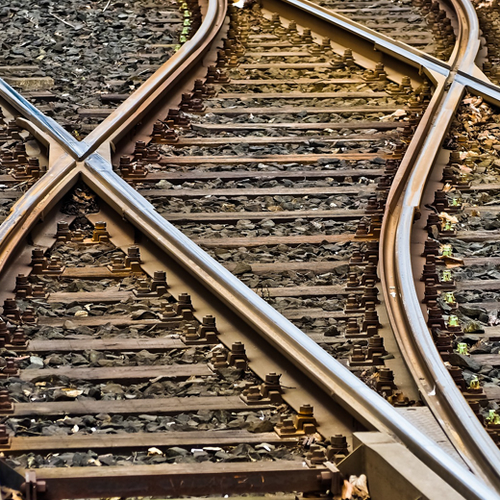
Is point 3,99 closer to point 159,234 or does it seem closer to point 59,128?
point 59,128

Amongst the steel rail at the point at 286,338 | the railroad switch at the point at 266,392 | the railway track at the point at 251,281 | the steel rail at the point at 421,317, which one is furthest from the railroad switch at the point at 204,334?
the steel rail at the point at 421,317

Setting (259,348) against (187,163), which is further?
(187,163)

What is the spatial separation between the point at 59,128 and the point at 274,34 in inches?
126

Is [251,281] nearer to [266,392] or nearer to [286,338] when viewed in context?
[286,338]

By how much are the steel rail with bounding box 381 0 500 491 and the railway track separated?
1 centimetres

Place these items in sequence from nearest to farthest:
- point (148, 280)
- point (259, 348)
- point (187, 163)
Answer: point (259, 348)
point (148, 280)
point (187, 163)

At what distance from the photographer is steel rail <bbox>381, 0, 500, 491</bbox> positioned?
3619 millimetres

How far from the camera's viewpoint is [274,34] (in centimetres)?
944

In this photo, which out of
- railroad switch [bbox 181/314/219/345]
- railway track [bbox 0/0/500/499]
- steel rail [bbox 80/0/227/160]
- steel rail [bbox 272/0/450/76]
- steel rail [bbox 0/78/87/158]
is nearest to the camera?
railway track [bbox 0/0/500/499]

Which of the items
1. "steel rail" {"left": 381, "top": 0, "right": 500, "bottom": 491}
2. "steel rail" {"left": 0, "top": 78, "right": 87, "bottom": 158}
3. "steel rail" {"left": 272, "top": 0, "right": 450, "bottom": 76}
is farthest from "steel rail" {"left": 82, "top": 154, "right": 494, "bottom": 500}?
"steel rail" {"left": 272, "top": 0, "right": 450, "bottom": 76}

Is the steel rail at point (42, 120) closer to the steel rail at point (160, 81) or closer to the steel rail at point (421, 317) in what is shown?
the steel rail at point (160, 81)

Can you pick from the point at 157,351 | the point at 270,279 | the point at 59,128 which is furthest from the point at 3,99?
the point at 157,351

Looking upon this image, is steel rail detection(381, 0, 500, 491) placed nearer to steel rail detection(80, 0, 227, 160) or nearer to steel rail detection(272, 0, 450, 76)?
steel rail detection(272, 0, 450, 76)

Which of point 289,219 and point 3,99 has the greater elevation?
point 3,99
